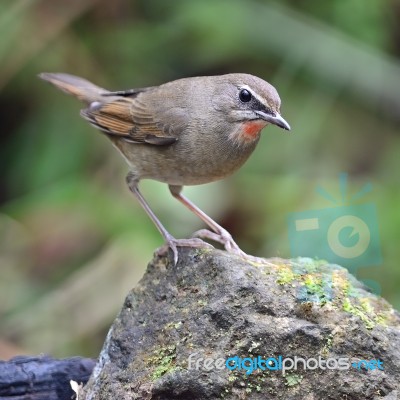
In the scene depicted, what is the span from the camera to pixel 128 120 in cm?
559

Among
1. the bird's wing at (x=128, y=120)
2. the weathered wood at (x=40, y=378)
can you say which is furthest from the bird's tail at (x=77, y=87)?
the weathered wood at (x=40, y=378)

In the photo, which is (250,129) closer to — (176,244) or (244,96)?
(244,96)

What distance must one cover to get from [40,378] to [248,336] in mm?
1358

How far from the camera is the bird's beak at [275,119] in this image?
4.64 metres

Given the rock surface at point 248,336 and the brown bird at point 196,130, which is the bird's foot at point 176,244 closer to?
the brown bird at point 196,130

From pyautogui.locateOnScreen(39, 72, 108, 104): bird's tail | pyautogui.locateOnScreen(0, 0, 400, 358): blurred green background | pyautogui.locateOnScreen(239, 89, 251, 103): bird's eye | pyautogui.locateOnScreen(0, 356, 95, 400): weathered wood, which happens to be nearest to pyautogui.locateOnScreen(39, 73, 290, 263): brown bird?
pyautogui.locateOnScreen(239, 89, 251, 103): bird's eye

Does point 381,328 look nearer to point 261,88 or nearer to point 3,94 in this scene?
point 261,88

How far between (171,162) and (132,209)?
8.14 ft

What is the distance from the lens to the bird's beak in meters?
4.64

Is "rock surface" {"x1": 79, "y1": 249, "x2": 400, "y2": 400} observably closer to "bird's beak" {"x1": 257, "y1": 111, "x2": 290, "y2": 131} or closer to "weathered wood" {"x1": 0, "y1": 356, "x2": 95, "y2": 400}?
"weathered wood" {"x1": 0, "y1": 356, "x2": 95, "y2": 400}

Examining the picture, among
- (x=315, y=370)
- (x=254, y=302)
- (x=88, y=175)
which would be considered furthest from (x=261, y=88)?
(x=88, y=175)

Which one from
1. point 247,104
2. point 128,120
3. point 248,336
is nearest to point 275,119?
point 247,104

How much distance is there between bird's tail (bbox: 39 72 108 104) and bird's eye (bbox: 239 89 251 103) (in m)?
1.55

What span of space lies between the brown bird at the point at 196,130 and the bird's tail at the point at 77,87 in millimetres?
556
